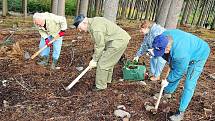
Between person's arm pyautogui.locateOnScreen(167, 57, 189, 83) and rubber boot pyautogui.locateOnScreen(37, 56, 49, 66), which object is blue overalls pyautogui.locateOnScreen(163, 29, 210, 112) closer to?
person's arm pyautogui.locateOnScreen(167, 57, 189, 83)

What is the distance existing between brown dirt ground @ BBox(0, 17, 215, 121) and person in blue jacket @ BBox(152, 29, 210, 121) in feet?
2.75

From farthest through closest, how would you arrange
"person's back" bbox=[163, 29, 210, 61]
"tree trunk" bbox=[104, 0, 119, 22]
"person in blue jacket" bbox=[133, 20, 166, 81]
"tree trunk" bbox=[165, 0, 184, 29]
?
"tree trunk" bbox=[165, 0, 184, 29]
"tree trunk" bbox=[104, 0, 119, 22]
"person in blue jacket" bbox=[133, 20, 166, 81]
"person's back" bbox=[163, 29, 210, 61]

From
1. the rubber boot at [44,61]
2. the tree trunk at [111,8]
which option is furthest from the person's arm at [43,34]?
the tree trunk at [111,8]

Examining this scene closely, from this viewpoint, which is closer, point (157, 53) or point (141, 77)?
point (157, 53)

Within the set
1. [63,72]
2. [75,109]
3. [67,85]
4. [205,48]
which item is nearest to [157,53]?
[205,48]

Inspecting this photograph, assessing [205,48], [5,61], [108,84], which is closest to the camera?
[205,48]

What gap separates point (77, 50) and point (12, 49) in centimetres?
174

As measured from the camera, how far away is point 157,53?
458cm

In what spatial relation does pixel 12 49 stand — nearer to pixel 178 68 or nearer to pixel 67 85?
pixel 67 85

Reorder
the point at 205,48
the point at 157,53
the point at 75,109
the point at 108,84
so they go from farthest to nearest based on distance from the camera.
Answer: the point at 108,84
the point at 75,109
the point at 205,48
the point at 157,53

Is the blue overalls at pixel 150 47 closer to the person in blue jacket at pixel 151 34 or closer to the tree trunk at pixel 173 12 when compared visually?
the person in blue jacket at pixel 151 34

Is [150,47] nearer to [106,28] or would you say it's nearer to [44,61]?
[106,28]

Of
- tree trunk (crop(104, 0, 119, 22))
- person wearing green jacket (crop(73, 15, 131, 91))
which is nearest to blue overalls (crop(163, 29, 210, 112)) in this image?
person wearing green jacket (crop(73, 15, 131, 91))

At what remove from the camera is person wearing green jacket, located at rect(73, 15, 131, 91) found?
558 cm
